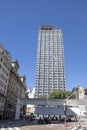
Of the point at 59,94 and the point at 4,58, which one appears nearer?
the point at 4,58

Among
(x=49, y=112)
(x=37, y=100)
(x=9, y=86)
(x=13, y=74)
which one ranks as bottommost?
(x=49, y=112)

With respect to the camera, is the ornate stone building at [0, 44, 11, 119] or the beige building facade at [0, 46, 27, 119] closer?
the ornate stone building at [0, 44, 11, 119]

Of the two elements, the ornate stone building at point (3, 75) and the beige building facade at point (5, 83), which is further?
the beige building facade at point (5, 83)

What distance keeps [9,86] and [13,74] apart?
744 centimetres

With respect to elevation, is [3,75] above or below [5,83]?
above

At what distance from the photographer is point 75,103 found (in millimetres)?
72875

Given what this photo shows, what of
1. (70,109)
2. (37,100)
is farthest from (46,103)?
(70,109)

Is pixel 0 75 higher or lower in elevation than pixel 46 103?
higher

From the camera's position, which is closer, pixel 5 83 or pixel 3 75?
pixel 3 75

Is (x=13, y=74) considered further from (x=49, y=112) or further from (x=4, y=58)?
(x=49, y=112)

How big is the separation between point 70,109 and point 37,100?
1397cm

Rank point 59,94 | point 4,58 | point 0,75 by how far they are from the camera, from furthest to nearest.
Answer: point 59,94
point 4,58
point 0,75

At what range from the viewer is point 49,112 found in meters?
71.6

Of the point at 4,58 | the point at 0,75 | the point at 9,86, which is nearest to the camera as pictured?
the point at 0,75
